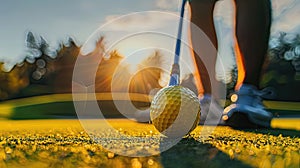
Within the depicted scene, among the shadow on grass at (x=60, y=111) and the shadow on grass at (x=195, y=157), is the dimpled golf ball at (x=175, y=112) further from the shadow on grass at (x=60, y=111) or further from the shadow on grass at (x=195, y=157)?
the shadow on grass at (x=60, y=111)

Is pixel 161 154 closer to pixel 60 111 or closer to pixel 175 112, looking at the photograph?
pixel 175 112

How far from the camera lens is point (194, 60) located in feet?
6.89

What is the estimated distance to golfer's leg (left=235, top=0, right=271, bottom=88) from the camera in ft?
6.14

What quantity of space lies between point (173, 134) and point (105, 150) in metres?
0.33

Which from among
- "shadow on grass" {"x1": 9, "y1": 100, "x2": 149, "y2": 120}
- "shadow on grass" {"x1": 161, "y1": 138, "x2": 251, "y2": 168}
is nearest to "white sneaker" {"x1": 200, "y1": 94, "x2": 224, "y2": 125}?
"shadow on grass" {"x1": 161, "y1": 138, "x2": 251, "y2": 168}

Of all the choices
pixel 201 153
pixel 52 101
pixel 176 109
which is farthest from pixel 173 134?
pixel 52 101

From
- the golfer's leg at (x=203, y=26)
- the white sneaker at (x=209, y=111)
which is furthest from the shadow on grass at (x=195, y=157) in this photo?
the golfer's leg at (x=203, y=26)

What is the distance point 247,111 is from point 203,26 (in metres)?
0.56

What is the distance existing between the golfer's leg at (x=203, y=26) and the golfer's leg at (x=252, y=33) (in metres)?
0.21

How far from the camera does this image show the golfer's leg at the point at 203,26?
6.78 feet

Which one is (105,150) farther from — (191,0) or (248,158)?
(191,0)

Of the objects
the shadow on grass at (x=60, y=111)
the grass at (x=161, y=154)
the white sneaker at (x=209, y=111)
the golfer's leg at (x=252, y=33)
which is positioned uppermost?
the golfer's leg at (x=252, y=33)

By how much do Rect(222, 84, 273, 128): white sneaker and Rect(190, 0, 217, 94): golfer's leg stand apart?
0.85ft

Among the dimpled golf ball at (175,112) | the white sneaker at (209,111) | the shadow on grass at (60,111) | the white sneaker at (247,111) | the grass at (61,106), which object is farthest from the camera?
the grass at (61,106)
